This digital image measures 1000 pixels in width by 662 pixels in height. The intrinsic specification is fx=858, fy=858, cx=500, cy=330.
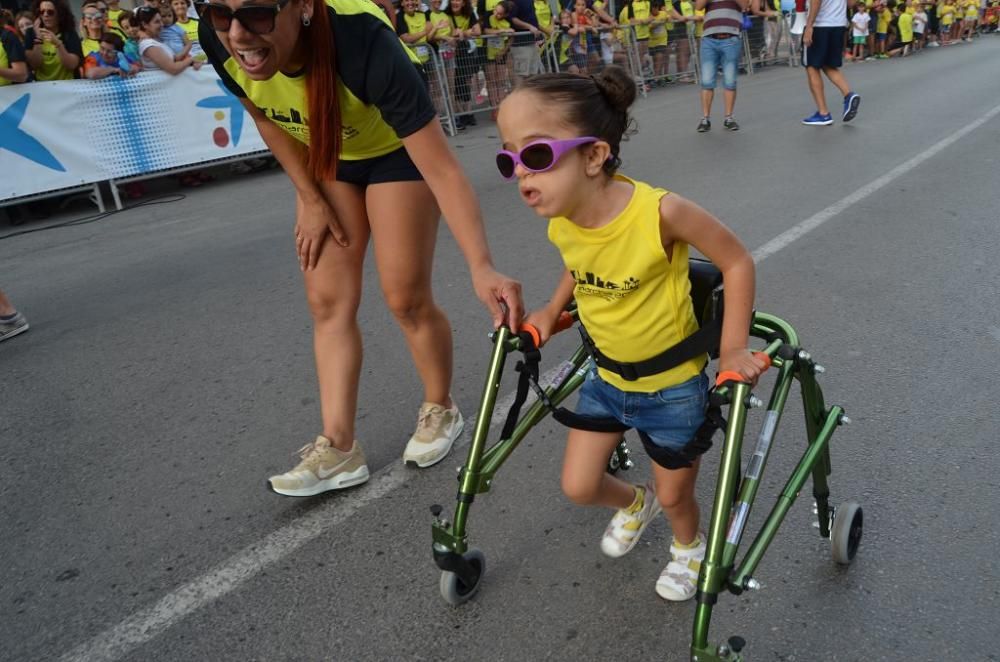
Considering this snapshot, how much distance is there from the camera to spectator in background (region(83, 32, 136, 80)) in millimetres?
8766

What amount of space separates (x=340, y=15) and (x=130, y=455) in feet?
6.67

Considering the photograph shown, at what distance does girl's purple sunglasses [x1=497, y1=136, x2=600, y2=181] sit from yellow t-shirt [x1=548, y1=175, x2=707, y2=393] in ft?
0.71

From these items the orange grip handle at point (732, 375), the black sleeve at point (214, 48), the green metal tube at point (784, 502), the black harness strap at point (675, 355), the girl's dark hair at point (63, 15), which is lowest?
the green metal tube at point (784, 502)

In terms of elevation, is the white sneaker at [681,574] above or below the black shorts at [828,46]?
below

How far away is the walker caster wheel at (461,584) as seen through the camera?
94.7 inches

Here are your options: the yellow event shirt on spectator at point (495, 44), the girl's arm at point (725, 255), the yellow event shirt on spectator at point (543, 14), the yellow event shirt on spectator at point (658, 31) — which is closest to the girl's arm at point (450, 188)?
the girl's arm at point (725, 255)

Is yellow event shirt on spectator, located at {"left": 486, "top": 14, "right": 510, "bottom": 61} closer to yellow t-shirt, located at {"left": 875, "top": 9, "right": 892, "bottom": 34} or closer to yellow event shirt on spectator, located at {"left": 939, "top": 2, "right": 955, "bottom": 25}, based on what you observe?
yellow t-shirt, located at {"left": 875, "top": 9, "right": 892, "bottom": 34}

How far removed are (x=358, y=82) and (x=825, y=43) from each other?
8.76 metres

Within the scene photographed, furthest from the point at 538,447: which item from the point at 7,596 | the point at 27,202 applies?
the point at 27,202

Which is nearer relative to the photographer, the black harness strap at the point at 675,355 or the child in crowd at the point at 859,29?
the black harness strap at the point at 675,355

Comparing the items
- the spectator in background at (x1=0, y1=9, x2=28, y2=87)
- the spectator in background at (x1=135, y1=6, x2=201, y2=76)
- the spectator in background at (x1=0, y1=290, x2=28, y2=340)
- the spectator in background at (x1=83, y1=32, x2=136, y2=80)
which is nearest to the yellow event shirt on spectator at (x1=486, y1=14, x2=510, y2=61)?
the spectator in background at (x1=135, y1=6, x2=201, y2=76)

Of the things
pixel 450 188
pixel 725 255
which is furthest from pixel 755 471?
pixel 450 188

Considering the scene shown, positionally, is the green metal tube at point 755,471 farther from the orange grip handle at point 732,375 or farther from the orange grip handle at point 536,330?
the orange grip handle at point 536,330

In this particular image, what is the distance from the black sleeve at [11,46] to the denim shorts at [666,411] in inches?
313
